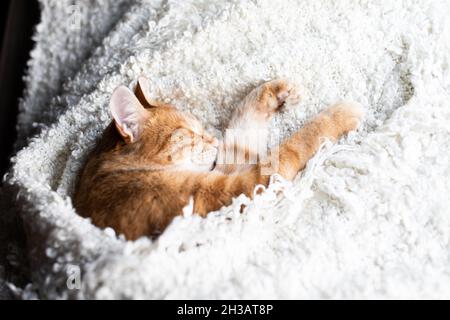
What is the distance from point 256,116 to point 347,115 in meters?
0.20

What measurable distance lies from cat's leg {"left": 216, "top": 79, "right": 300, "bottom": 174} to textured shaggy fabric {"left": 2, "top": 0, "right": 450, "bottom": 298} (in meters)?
0.03

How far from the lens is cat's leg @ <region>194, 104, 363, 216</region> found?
1031 millimetres

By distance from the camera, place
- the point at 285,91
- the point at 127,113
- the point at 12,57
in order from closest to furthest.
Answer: the point at 127,113 < the point at 285,91 < the point at 12,57

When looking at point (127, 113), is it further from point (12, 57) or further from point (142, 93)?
point (12, 57)

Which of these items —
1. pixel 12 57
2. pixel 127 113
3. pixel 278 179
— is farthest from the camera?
pixel 12 57

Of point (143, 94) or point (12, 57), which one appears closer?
point (143, 94)

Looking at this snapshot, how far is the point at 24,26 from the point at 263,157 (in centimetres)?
101

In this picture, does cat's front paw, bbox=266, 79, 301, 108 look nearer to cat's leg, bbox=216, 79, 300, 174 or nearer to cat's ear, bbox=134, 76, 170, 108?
cat's leg, bbox=216, 79, 300, 174

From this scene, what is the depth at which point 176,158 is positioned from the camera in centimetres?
114

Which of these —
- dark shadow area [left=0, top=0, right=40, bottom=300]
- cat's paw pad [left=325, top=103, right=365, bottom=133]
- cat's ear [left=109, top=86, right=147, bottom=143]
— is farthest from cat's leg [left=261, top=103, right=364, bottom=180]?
dark shadow area [left=0, top=0, right=40, bottom=300]

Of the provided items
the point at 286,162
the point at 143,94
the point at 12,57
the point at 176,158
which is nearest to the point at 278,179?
the point at 286,162
